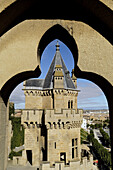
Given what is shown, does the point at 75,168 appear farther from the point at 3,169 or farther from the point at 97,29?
the point at 97,29

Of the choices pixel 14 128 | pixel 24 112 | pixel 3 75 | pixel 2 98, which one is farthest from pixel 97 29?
pixel 14 128

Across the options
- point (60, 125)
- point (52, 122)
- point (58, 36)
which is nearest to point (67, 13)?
point (58, 36)

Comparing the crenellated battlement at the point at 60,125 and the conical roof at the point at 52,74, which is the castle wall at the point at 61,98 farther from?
the crenellated battlement at the point at 60,125

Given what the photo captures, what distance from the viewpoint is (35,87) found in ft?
52.8

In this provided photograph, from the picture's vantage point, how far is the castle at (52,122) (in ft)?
44.0

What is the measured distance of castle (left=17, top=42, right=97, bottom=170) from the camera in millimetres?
13398

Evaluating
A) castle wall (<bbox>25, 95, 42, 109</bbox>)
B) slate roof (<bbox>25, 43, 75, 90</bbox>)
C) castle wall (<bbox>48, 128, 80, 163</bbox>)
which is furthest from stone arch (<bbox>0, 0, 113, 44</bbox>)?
castle wall (<bbox>25, 95, 42, 109</bbox>)

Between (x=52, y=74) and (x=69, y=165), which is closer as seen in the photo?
(x=69, y=165)

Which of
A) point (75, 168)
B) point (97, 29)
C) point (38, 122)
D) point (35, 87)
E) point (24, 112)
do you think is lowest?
point (75, 168)

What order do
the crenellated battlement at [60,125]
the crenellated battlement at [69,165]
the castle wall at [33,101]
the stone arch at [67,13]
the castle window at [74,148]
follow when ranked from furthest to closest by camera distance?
1. the castle wall at [33,101]
2. the castle window at [74,148]
3. the crenellated battlement at [60,125]
4. the crenellated battlement at [69,165]
5. the stone arch at [67,13]

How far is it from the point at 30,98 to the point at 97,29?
14.4m

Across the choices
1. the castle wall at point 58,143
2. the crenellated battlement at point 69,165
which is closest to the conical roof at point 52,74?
the castle wall at point 58,143

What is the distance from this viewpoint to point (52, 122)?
13.4 m

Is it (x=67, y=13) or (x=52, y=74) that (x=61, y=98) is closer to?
(x=52, y=74)
